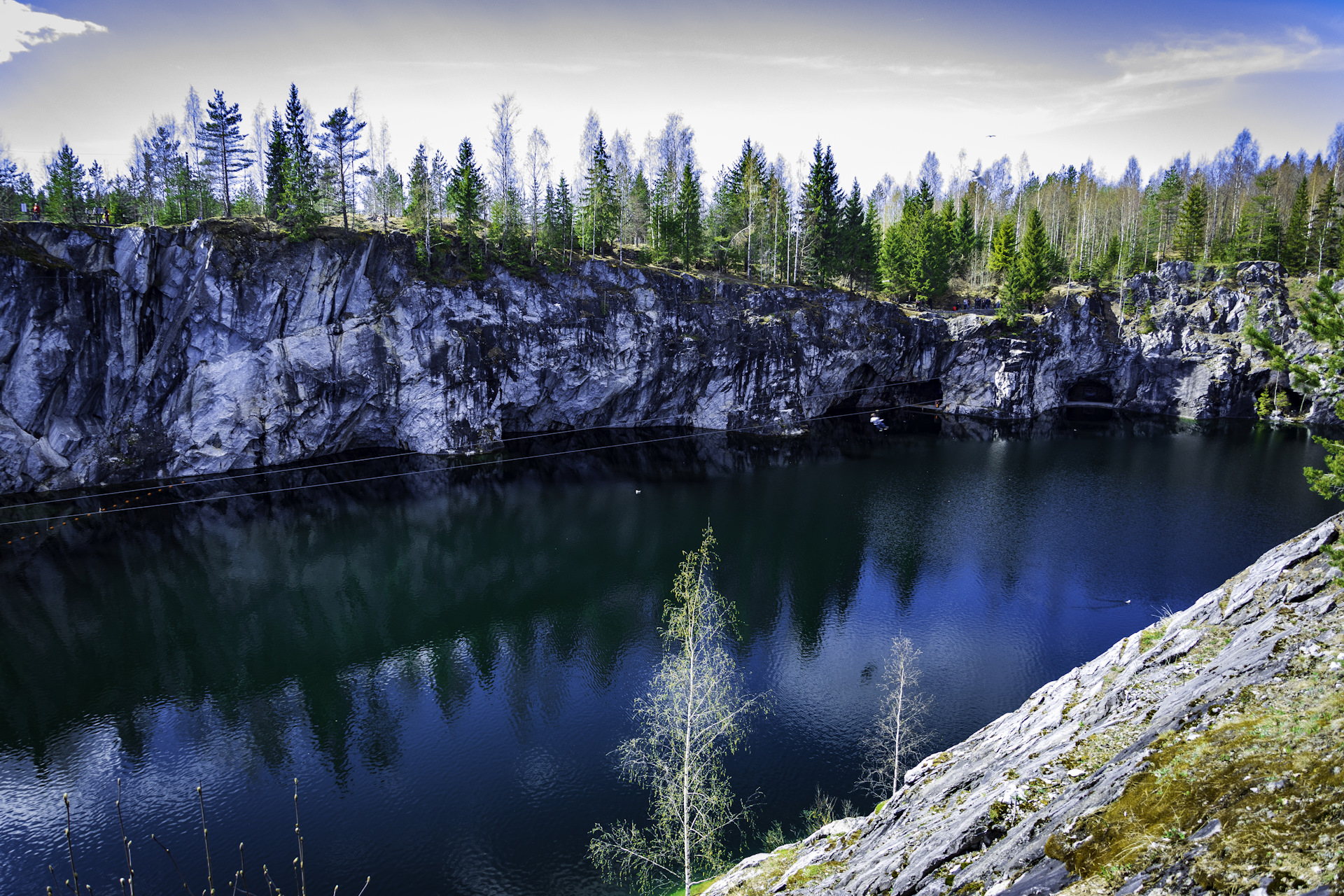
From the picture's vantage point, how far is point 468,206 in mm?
53219

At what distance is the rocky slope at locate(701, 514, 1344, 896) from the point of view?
5.49 metres

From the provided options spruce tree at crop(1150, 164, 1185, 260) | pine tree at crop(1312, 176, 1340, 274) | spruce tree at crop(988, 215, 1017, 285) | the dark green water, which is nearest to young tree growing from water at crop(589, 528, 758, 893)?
the dark green water

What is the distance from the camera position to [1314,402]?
6225 cm

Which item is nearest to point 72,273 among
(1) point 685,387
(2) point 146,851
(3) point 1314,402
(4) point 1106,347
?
(2) point 146,851

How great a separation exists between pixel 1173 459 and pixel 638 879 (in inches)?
2221

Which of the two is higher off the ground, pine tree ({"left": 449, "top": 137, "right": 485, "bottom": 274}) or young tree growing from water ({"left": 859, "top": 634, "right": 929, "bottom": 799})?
pine tree ({"left": 449, "top": 137, "right": 485, "bottom": 274})

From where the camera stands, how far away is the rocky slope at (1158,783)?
5.49m

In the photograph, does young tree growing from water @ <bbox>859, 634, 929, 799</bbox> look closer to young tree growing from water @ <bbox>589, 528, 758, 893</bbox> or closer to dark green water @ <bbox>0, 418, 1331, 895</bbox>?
dark green water @ <bbox>0, 418, 1331, 895</bbox>

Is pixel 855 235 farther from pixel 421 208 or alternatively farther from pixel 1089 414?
pixel 421 208

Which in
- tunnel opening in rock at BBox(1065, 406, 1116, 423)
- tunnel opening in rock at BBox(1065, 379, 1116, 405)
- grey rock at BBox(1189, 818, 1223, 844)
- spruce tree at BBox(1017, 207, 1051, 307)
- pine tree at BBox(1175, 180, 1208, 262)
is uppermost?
pine tree at BBox(1175, 180, 1208, 262)

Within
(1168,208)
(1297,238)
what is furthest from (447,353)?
(1297,238)

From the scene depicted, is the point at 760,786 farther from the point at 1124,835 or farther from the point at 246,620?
the point at 246,620

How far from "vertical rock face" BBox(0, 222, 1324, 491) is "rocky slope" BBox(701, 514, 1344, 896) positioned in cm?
4735

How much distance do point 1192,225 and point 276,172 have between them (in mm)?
94513
